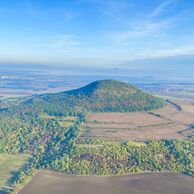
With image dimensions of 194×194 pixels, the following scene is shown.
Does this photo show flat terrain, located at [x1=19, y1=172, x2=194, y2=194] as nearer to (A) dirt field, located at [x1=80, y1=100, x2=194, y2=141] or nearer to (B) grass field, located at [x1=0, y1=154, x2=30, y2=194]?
(B) grass field, located at [x1=0, y1=154, x2=30, y2=194]

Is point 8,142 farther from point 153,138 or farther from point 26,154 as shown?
point 153,138

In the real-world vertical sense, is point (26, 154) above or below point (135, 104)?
below

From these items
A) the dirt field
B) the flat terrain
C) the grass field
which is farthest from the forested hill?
the flat terrain

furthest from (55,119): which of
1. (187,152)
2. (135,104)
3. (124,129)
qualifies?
(187,152)

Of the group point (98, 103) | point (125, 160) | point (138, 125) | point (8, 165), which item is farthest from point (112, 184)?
point (98, 103)

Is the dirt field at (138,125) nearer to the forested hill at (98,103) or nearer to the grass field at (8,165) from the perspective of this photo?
the forested hill at (98,103)
